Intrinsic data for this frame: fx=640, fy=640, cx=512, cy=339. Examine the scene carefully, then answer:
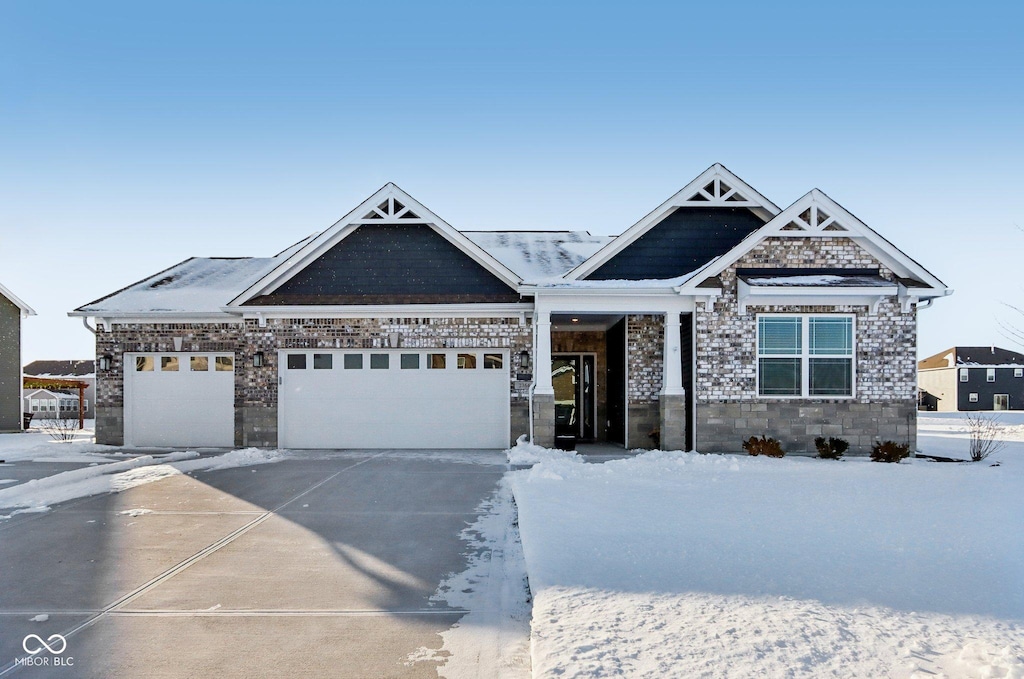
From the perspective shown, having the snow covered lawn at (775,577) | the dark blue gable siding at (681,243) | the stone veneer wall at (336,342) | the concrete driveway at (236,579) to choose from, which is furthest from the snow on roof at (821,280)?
the concrete driveway at (236,579)

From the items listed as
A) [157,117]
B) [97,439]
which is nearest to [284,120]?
[157,117]

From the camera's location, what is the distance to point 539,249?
1755 centimetres

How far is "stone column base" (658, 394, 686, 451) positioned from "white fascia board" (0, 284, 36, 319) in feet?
68.8

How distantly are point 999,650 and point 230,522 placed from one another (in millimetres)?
6874

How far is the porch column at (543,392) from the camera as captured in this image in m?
13.2

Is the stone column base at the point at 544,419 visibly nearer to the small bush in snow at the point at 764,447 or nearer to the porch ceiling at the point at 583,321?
the porch ceiling at the point at 583,321

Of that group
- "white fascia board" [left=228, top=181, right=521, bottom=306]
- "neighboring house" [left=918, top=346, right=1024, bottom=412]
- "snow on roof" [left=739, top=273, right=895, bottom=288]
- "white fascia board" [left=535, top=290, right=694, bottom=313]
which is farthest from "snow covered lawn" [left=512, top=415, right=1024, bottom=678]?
"neighboring house" [left=918, top=346, right=1024, bottom=412]

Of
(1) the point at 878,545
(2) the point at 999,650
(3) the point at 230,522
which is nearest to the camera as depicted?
(2) the point at 999,650

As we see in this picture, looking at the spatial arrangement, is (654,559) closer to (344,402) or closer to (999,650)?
(999,650)

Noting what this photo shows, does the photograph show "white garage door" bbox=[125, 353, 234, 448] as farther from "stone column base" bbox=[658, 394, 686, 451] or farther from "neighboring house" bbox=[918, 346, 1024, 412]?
"neighboring house" bbox=[918, 346, 1024, 412]

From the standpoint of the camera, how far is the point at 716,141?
638 inches

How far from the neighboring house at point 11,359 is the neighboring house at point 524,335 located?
8001mm

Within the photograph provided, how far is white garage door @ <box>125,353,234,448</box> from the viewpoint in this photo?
15.3m

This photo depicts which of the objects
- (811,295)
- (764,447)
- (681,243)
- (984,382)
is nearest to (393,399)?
(681,243)
